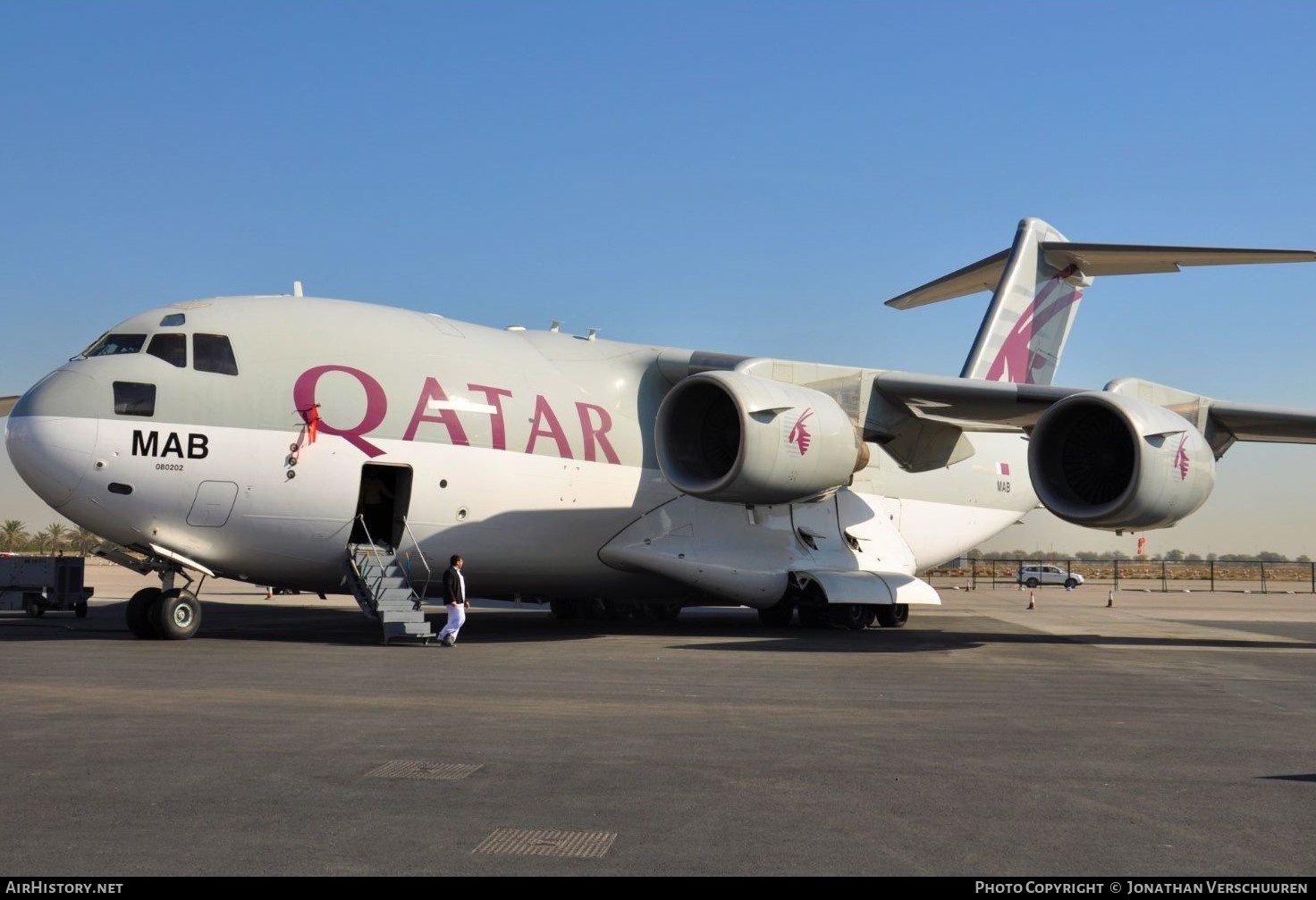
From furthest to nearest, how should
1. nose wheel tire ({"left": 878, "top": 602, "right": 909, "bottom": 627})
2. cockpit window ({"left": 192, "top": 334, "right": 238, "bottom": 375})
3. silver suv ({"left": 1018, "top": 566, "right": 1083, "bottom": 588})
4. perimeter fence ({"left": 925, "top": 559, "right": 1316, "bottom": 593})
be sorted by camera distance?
perimeter fence ({"left": 925, "top": 559, "right": 1316, "bottom": 593})
silver suv ({"left": 1018, "top": 566, "right": 1083, "bottom": 588})
nose wheel tire ({"left": 878, "top": 602, "right": 909, "bottom": 627})
cockpit window ({"left": 192, "top": 334, "right": 238, "bottom": 375})

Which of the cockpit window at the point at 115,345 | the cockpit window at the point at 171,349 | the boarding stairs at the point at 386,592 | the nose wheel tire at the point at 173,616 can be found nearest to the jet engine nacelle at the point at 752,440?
the boarding stairs at the point at 386,592

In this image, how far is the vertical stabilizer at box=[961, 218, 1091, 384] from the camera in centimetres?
2167

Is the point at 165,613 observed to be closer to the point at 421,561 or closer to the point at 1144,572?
the point at 421,561

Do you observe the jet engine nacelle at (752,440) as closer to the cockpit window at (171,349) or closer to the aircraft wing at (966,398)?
the aircraft wing at (966,398)

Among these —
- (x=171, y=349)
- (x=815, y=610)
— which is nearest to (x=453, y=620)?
(x=171, y=349)

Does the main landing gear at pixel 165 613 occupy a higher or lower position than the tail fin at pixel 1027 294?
lower

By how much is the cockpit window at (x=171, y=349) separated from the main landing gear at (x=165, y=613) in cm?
243

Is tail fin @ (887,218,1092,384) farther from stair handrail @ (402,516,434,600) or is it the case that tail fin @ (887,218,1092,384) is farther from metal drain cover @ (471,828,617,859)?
metal drain cover @ (471,828,617,859)

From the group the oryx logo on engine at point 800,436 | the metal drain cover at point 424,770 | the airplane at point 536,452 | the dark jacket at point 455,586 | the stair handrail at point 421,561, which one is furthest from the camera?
the stair handrail at point 421,561

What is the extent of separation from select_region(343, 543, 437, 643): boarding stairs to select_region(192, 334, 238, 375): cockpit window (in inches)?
98.2

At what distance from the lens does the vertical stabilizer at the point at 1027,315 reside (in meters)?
21.7

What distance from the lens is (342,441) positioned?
14.4 m

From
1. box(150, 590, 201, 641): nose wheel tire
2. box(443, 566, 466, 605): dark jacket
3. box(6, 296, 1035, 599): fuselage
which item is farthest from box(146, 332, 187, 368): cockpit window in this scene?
box(443, 566, 466, 605): dark jacket

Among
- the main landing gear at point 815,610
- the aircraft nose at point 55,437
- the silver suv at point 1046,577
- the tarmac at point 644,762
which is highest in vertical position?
the aircraft nose at point 55,437
